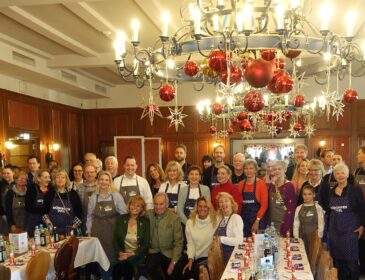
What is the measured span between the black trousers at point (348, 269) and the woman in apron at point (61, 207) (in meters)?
3.31

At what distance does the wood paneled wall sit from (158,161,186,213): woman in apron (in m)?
4.05

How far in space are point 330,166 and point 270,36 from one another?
14.0ft

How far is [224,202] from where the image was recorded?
4516 mm

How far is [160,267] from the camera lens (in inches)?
188

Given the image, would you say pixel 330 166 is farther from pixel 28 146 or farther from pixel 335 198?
pixel 28 146

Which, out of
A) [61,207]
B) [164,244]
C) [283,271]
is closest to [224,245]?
[164,244]

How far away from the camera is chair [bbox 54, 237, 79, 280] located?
3939mm

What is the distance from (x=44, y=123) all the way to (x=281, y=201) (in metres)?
6.60

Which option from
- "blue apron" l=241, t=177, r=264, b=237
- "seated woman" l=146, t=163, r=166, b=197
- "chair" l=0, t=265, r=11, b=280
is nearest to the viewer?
"chair" l=0, t=265, r=11, b=280

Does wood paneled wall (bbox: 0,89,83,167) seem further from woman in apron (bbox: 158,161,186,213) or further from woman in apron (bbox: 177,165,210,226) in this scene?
woman in apron (bbox: 177,165,210,226)

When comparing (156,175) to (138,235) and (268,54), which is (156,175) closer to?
(138,235)

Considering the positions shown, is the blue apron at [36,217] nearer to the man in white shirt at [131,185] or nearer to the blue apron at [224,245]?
the man in white shirt at [131,185]

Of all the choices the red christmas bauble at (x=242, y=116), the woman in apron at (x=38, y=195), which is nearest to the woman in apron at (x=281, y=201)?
the red christmas bauble at (x=242, y=116)

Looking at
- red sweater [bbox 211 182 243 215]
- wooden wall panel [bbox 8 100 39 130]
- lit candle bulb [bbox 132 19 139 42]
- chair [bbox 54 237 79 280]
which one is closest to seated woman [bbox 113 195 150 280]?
chair [bbox 54 237 79 280]
